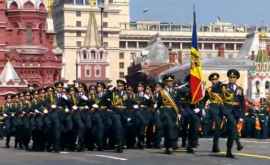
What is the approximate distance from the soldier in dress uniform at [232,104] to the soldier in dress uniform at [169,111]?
2449 millimetres

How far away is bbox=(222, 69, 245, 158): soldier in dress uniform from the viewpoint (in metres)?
19.7

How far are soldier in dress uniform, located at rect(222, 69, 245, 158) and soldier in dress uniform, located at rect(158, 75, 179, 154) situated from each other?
2.45m

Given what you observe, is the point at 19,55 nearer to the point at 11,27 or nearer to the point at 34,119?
the point at 11,27

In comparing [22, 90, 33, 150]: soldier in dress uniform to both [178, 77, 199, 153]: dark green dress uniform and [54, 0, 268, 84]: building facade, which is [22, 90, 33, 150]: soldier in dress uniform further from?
[54, 0, 268, 84]: building facade

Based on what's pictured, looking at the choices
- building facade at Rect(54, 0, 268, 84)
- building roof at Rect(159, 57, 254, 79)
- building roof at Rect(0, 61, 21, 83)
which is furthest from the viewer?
building facade at Rect(54, 0, 268, 84)

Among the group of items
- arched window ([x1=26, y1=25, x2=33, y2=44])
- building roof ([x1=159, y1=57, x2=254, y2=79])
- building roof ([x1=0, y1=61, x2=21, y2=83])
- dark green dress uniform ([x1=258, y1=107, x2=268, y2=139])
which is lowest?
dark green dress uniform ([x1=258, y1=107, x2=268, y2=139])

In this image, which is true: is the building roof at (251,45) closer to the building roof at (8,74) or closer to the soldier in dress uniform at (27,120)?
the building roof at (8,74)

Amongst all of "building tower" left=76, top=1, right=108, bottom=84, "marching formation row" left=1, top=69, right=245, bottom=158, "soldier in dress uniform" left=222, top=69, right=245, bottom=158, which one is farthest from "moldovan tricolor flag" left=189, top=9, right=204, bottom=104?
"building tower" left=76, top=1, right=108, bottom=84

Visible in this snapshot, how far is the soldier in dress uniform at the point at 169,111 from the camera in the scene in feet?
72.0

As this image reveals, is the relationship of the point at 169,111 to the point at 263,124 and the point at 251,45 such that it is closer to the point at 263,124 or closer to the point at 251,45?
the point at 263,124

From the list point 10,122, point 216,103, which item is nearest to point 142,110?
point 216,103

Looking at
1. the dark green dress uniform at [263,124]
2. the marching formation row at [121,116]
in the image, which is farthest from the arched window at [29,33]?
the marching formation row at [121,116]

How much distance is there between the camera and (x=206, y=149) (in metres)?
23.1

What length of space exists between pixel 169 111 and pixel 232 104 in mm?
2820
